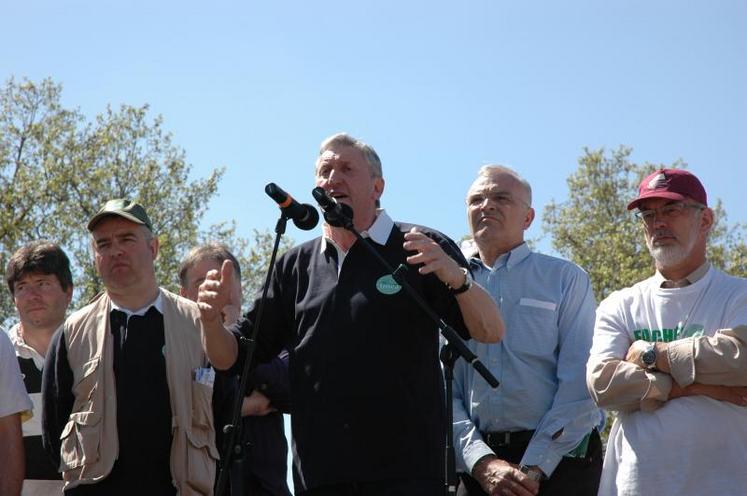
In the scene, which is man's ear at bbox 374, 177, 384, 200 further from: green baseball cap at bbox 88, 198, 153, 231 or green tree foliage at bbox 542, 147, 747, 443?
green tree foliage at bbox 542, 147, 747, 443

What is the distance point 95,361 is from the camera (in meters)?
6.32

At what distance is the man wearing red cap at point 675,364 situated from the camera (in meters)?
5.62

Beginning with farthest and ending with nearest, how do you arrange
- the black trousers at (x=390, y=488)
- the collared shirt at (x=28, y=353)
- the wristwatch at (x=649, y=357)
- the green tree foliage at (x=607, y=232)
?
the green tree foliage at (x=607, y=232), the collared shirt at (x=28, y=353), the wristwatch at (x=649, y=357), the black trousers at (x=390, y=488)

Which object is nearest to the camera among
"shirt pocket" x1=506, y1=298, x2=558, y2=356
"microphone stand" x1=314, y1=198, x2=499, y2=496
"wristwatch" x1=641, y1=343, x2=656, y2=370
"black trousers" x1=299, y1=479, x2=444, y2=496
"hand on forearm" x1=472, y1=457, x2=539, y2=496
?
"microphone stand" x1=314, y1=198, x2=499, y2=496

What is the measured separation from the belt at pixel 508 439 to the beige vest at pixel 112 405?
161cm

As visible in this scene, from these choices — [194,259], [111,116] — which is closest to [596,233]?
[111,116]

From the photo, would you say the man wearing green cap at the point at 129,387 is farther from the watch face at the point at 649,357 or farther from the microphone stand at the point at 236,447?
the watch face at the point at 649,357

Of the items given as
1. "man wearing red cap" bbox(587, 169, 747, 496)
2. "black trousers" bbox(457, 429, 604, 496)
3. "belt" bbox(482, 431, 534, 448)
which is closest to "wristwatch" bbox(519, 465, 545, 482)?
"black trousers" bbox(457, 429, 604, 496)

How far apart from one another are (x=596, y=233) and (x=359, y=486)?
3061 centimetres

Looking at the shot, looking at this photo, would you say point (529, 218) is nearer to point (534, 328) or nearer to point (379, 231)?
point (534, 328)

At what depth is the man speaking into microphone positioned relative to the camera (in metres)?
5.41

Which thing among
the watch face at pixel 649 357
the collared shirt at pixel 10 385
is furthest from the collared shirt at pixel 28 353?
the watch face at pixel 649 357

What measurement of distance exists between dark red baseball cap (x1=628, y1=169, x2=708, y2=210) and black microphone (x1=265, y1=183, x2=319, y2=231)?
1853mm

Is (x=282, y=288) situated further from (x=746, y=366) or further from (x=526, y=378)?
(x=746, y=366)
